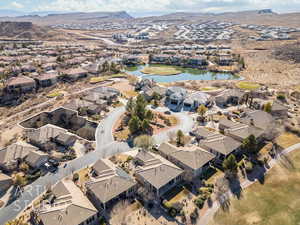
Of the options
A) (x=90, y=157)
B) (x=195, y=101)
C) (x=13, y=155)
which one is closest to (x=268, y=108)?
(x=195, y=101)

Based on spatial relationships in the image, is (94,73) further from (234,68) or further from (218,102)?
(234,68)

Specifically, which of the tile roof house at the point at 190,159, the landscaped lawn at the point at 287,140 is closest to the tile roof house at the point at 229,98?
the landscaped lawn at the point at 287,140

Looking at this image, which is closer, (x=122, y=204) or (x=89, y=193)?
(x=122, y=204)

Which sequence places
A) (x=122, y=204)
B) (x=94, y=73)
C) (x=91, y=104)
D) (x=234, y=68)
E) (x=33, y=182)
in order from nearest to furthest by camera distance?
(x=122, y=204) < (x=33, y=182) < (x=91, y=104) < (x=94, y=73) < (x=234, y=68)

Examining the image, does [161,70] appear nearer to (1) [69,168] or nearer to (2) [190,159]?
(2) [190,159]

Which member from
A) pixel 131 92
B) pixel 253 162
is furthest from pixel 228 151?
pixel 131 92

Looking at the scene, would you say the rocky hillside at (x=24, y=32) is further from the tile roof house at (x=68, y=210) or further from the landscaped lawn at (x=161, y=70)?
the tile roof house at (x=68, y=210)

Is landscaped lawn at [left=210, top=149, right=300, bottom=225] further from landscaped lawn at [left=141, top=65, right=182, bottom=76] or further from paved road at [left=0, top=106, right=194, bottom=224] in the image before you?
landscaped lawn at [left=141, top=65, right=182, bottom=76]
